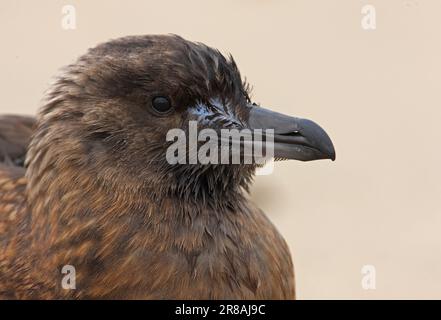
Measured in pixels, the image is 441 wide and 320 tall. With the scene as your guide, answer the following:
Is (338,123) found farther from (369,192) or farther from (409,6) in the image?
(409,6)

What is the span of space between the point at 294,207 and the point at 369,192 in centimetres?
71

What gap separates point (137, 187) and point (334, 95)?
5.99 meters

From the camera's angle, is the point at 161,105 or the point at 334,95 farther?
the point at 334,95

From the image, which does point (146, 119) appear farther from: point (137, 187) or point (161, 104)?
point (137, 187)

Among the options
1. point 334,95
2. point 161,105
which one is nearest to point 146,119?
point 161,105

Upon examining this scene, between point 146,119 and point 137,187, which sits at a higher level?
point 146,119

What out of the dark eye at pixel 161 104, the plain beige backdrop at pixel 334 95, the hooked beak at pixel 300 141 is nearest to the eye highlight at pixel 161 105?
the dark eye at pixel 161 104

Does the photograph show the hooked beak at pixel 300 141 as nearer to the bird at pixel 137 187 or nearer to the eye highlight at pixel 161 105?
the bird at pixel 137 187

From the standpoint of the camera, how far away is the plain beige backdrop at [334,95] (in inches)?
354

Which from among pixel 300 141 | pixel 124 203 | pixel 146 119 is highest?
pixel 146 119

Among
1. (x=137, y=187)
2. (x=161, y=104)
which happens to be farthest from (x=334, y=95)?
(x=137, y=187)

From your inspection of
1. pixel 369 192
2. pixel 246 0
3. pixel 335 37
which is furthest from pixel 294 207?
pixel 246 0

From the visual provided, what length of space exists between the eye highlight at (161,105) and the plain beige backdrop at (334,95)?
3.53m

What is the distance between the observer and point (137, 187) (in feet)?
17.0
